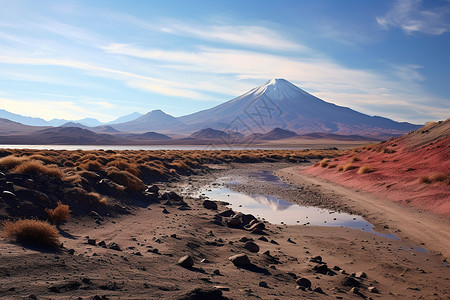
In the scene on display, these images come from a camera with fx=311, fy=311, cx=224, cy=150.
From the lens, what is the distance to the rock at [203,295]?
15.0ft

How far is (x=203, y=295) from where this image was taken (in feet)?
15.3

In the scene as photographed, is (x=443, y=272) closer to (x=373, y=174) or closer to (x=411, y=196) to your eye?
(x=411, y=196)

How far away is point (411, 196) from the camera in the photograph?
54.8 ft

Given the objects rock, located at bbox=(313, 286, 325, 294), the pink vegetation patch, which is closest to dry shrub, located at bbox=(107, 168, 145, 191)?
rock, located at bbox=(313, 286, 325, 294)

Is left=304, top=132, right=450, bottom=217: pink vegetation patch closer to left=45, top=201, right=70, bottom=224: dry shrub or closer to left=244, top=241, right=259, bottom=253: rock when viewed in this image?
left=244, top=241, right=259, bottom=253: rock

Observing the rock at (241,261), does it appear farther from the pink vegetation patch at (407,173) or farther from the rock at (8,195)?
the pink vegetation patch at (407,173)

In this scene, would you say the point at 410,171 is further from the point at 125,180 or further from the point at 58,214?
the point at 58,214

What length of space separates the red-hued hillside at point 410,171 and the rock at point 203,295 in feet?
41.5

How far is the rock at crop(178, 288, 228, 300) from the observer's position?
180 inches

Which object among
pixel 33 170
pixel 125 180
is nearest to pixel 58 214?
pixel 33 170

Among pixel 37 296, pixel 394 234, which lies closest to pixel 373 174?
pixel 394 234

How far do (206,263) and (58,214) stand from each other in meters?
5.36

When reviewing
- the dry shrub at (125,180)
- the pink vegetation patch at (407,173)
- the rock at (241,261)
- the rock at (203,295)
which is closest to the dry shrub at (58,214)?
the rock at (241,261)

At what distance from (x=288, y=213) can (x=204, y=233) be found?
20.2ft
